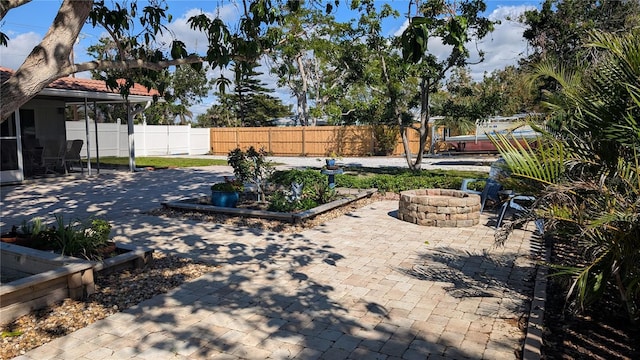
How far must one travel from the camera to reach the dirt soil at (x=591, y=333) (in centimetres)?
322

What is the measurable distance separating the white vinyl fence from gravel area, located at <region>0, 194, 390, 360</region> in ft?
53.4

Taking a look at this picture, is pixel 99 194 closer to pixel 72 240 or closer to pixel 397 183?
pixel 72 240

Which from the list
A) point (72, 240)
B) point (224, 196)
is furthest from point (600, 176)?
point (224, 196)

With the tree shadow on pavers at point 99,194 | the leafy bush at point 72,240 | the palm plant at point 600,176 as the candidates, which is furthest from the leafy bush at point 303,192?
the palm plant at point 600,176

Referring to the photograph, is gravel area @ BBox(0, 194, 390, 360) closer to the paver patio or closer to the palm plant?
the paver patio

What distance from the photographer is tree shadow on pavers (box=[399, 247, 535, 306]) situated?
4600mm

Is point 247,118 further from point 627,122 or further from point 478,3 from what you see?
point 627,122

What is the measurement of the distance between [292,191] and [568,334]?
18.2ft

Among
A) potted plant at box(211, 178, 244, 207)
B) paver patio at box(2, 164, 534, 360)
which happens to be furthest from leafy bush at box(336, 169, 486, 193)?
potted plant at box(211, 178, 244, 207)

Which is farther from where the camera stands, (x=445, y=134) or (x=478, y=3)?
(x=445, y=134)

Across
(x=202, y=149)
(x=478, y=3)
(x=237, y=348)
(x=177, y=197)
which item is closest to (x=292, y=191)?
(x=177, y=197)

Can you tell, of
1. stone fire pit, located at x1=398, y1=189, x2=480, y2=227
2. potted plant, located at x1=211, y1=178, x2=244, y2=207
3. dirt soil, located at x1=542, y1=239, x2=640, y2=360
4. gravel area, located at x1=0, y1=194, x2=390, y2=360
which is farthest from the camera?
potted plant, located at x1=211, y1=178, x2=244, y2=207

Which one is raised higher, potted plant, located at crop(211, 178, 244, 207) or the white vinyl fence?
the white vinyl fence

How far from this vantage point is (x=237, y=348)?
11.0 ft
